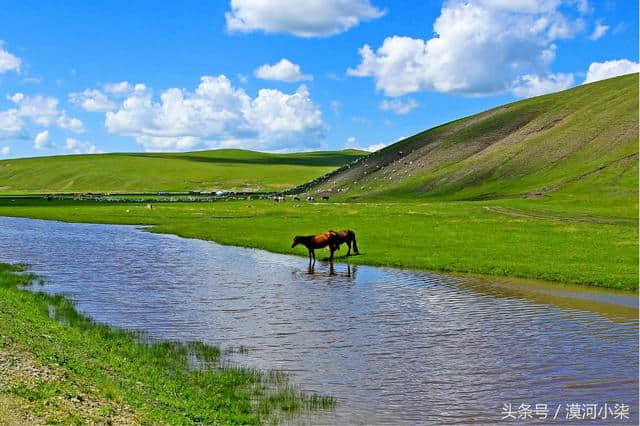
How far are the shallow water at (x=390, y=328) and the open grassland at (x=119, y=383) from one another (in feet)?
3.79

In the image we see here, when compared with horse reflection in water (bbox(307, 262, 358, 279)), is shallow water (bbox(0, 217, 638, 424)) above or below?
below

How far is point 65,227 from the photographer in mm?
77438

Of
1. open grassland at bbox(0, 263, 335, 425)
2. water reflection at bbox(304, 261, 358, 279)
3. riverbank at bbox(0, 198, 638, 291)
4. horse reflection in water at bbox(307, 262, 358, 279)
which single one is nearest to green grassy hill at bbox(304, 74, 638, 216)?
riverbank at bbox(0, 198, 638, 291)

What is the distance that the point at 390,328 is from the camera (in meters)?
23.3

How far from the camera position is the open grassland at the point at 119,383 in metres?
13.2

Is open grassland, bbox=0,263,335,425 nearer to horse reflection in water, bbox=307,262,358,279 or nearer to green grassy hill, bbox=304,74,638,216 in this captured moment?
horse reflection in water, bbox=307,262,358,279

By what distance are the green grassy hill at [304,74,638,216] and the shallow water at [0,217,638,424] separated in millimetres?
55981

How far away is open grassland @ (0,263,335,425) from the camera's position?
13.2 metres

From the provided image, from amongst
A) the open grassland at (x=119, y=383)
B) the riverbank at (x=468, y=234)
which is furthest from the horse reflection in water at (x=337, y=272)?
the open grassland at (x=119, y=383)

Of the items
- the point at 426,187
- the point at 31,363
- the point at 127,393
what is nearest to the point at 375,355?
the point at 127,393

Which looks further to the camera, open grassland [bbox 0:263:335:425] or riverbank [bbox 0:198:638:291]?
riverbank [bbox 0:198:638:291]

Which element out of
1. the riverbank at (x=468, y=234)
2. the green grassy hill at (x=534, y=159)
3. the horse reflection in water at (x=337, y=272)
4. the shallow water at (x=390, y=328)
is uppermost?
the green grassy hill at (x=534, y=159)

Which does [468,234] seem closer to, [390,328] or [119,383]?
[390,328]

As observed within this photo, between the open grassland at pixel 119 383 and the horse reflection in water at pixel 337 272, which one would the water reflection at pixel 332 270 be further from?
the open grassland at pixel 119 383
